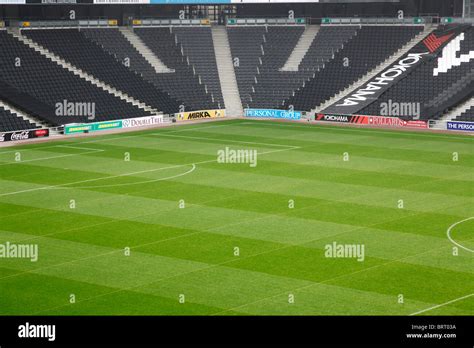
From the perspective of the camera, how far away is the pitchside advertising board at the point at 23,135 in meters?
55.9

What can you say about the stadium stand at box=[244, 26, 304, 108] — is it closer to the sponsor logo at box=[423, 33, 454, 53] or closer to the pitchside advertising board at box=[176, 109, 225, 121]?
the pitchside advertising board at box=[176, 109, 225, 121]

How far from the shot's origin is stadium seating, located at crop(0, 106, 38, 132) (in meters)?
57.5

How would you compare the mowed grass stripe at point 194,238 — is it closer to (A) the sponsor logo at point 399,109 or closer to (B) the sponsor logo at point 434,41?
(A) the sponsor logo at point 399,109

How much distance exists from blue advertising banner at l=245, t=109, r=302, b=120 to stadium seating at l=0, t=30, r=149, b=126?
884 cm

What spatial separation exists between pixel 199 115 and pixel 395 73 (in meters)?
16.0

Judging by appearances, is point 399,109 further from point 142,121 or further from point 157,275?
point 157,275

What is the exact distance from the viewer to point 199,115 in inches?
2729

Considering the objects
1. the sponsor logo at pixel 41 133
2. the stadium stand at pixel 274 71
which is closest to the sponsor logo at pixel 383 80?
the stadium stand at pixel 274 71

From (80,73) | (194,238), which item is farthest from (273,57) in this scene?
(194,238)

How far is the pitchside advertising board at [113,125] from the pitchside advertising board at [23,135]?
1.84m

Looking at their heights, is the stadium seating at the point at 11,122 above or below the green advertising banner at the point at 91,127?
above

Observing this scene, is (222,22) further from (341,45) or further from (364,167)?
(364,167)
